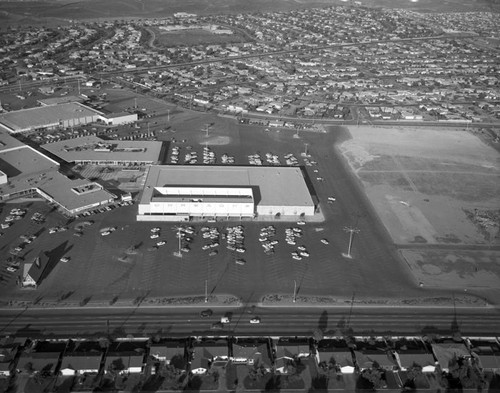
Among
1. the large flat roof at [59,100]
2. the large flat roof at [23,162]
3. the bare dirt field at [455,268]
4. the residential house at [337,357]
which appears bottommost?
the large flat roof at [59,100]

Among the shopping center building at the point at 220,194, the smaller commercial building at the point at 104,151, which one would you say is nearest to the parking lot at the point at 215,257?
the shopping center building at the point at 220,194

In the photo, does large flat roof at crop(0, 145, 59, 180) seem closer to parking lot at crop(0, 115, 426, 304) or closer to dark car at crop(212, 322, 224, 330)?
parking lot at crop(0, 115, 426, 304)

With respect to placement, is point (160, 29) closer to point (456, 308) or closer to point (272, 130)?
point (272, 130)

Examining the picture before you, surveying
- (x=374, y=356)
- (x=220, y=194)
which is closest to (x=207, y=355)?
(x=374, y=356)

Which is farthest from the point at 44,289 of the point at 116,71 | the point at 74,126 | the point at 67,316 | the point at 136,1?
the point at 136,1

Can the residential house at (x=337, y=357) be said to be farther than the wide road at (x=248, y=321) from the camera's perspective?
No

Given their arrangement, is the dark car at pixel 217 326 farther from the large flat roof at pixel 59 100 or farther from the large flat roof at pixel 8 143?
the large flat roof at pixel 59 100

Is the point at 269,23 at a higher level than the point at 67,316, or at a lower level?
lower
